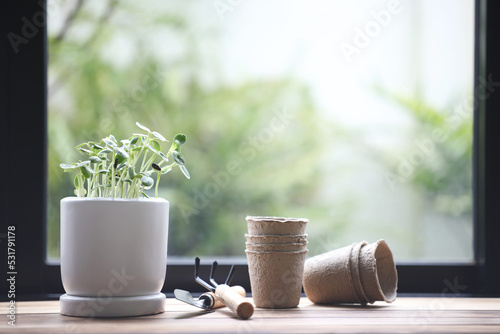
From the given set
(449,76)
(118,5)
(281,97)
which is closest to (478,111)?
(449,76)

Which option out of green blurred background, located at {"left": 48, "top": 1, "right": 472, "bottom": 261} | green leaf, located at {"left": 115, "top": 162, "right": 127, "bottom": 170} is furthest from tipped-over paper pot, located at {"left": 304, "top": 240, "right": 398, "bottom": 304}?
green leaf, located at {"left": 115, "top": 162, "right": 127, "bottom": 170}

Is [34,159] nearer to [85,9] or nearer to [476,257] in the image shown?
[85,9]

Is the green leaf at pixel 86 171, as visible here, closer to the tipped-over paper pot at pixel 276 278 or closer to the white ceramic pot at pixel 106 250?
the white ceramic pot at pixel 106 250

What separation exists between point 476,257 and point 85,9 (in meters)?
1.26

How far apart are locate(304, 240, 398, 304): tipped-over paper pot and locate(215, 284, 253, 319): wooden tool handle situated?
22 cm

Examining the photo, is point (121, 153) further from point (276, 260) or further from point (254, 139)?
point (254, 139)

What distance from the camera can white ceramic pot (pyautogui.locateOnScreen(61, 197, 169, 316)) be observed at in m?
1.05

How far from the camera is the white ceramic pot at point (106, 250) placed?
1050 millimetres

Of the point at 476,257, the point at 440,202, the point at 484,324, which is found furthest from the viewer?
the point at 440,202

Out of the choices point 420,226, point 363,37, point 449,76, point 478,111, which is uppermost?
point 363,37

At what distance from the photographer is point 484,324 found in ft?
3.32

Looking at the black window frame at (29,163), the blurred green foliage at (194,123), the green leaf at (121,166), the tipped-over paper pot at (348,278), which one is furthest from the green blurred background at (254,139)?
the green leaf at (121,166)

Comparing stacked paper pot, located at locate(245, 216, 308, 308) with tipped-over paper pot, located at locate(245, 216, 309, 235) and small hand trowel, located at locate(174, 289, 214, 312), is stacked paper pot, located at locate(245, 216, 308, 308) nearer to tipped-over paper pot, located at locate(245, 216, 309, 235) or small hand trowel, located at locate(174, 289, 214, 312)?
tipped-over paper pot, located at locate(245, 216, 309, 235)

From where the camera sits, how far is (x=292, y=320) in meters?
1.04
